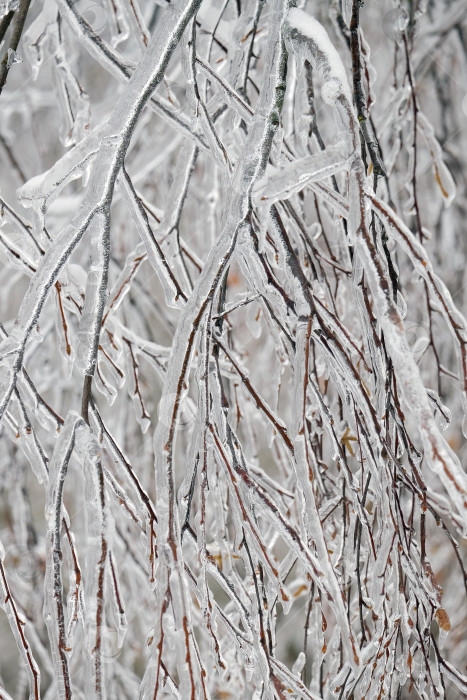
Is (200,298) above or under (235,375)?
above

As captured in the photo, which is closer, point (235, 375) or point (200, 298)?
point (200, 298)

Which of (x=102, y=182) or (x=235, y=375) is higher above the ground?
(x=102, y=182)

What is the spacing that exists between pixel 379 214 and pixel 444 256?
66.6 inches

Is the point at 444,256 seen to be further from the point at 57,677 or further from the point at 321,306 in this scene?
the point at 57,677

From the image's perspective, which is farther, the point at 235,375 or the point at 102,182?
the point at 235,375

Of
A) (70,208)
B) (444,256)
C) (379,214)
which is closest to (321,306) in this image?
(379,214)

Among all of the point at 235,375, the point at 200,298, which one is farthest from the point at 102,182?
the point at 235,375

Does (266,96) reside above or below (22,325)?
above

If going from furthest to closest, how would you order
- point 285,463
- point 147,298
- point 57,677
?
point 147,298, point 285,463, point 57,677

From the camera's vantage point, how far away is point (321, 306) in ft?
2.15

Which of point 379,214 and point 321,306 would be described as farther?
point 321,306

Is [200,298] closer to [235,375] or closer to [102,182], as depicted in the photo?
[102,182]

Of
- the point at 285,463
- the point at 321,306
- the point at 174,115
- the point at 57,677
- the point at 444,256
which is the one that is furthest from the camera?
the point at 444,256

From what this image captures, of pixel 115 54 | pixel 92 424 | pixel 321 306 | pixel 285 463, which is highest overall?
pixel 115 54
